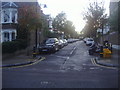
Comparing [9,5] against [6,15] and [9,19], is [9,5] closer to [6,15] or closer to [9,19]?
[6,15]

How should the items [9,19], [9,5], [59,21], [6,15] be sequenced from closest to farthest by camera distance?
[9,19] < [9,5] < [6,15] < [59,21]

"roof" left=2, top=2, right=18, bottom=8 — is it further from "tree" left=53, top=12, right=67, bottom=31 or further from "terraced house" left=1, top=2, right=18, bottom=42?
"tree" left=53, top=12, right=67, bottom=31

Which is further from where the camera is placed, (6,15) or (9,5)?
(6,15)

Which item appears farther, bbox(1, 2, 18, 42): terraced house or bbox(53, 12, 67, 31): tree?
bbox(53, 12, 67, 31): tree

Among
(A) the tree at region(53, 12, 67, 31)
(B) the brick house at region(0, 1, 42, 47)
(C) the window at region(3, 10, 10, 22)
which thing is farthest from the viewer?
(A) the tree at region(53, 12, 67, 31)

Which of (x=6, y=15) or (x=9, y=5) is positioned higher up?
(x=9, y=5)

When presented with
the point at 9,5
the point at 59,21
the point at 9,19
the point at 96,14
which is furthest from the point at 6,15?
the point at 59,21

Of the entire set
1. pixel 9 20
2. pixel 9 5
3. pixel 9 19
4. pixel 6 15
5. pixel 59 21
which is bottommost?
pixel 9 20

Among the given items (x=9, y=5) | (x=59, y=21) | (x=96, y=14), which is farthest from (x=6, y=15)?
(x=59, y=21)

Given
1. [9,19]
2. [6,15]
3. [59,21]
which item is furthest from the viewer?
[59,21]

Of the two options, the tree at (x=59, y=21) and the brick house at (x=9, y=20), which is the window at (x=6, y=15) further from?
the tree at (x=59, y=21)

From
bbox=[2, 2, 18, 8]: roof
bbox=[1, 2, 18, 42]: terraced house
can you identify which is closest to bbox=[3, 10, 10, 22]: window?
bbox=[1, 2, 18, 42]: terraced house

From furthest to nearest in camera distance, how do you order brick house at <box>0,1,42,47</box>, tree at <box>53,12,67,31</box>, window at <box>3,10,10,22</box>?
tree at <box>53,12,67,31</box> < window at <box>3,10,10,22</box> < brick house at <box>0,1,42,47</box>

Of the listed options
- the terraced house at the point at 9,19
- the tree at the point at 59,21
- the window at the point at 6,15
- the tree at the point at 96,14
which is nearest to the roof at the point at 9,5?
the terraced house at the point at 9,19
